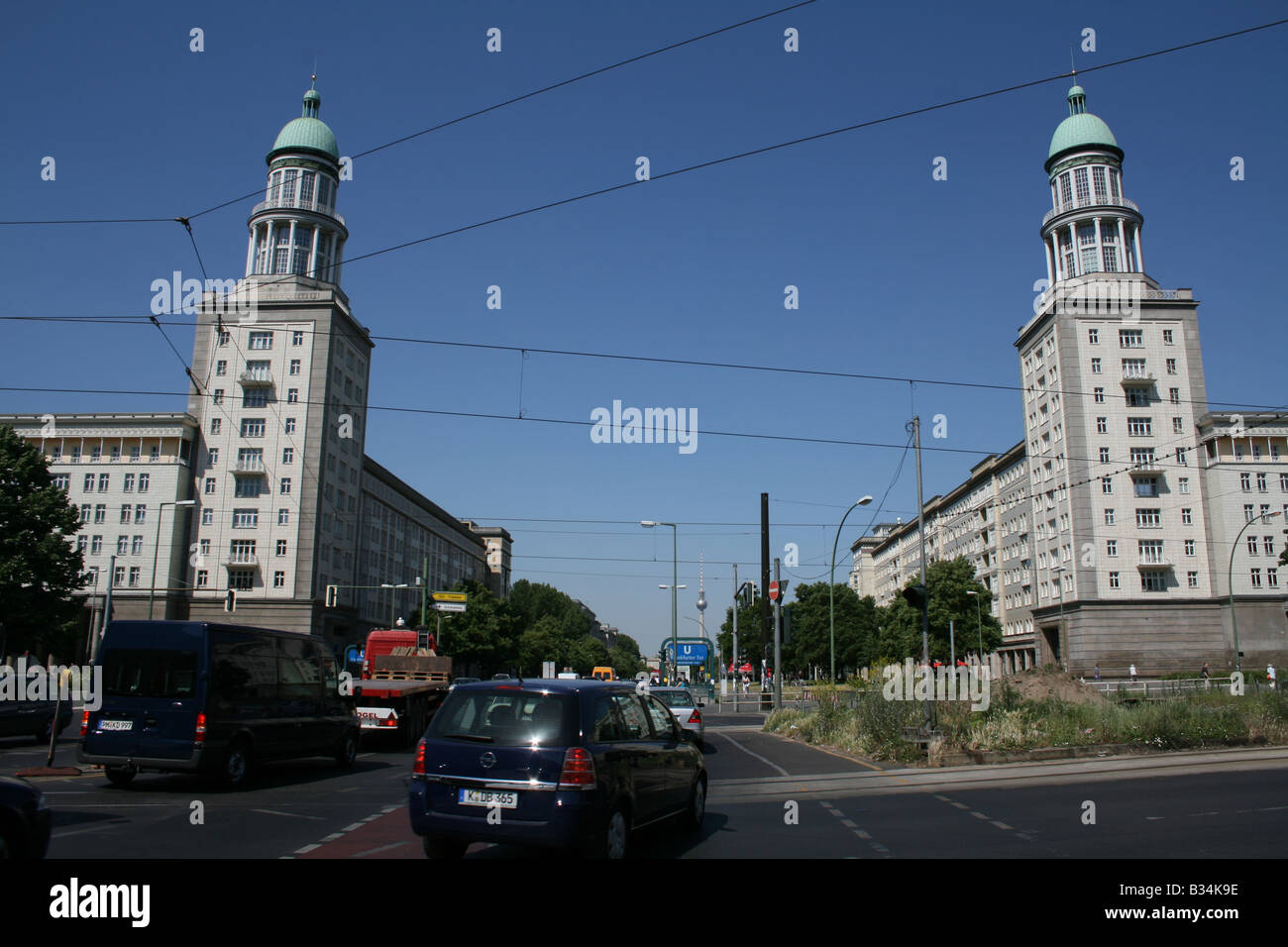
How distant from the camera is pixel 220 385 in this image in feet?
214

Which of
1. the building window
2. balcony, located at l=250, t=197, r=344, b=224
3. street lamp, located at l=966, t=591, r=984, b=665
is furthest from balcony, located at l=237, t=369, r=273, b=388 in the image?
the building window

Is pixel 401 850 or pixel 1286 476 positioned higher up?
pixel 1286 476

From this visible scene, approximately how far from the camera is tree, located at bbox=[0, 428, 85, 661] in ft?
134

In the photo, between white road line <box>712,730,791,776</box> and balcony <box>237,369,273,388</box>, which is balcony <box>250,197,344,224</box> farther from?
white road line <box>712,730,791,776</box>

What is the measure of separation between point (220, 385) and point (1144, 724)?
62.5 m

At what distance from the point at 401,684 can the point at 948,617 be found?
2064 inches

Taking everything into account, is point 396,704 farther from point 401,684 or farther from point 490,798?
point 490,798

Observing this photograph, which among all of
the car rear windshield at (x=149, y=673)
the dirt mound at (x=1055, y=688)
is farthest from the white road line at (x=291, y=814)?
the dirt mound at (x=1055, y=688)

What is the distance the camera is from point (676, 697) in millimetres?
22016

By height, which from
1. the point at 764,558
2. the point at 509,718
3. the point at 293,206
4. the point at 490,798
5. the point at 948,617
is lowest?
the point at 490,798

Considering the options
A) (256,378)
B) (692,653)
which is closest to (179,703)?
(692,653)

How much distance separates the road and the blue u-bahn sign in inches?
1115
